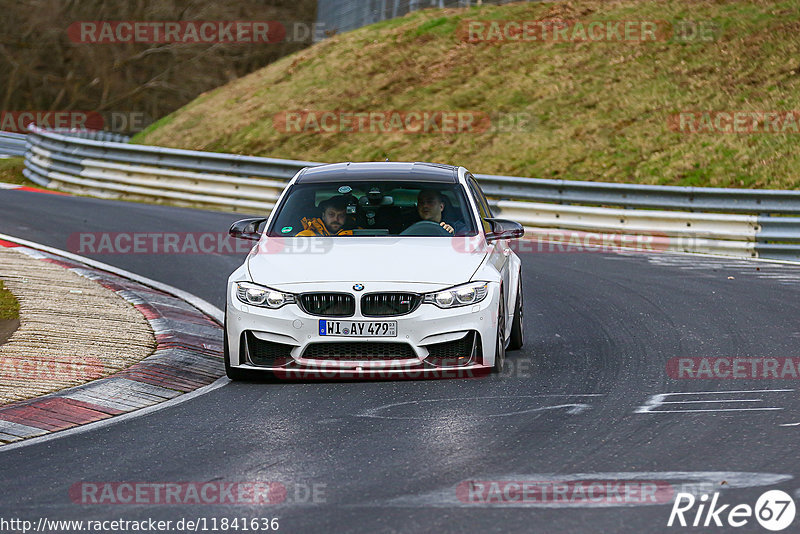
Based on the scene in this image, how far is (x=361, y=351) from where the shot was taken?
873 centimetres

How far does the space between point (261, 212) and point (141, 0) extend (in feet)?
93.5

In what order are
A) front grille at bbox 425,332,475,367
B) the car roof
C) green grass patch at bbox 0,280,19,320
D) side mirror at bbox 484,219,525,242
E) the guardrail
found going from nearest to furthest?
front grille at bbox 425,332,475,367 → side mirror at bbox 484,219,525,242 → the car roof → green grass patch at bbox 0,280,19,320 → the guardrail

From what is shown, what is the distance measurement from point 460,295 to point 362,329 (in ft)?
2.41

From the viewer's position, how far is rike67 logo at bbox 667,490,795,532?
538 centimetres

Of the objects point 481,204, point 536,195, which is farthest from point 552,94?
point 481,204

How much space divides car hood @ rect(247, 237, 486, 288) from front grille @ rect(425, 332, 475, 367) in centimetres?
41

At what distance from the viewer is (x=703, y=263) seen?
16703 millimetres

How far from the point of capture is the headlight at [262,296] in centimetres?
880

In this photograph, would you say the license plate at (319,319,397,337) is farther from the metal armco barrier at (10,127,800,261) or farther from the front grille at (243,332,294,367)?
the metal armco barrier at (10,127,800,261)

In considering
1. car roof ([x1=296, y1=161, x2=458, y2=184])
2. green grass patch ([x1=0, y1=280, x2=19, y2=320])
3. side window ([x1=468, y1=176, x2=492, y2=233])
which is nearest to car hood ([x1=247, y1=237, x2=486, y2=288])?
side window ([x1=468, y1=176, x2=492, y2=233])

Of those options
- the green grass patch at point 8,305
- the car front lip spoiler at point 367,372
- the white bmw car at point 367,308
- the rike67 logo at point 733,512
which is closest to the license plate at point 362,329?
the white bmw car at point 367,308

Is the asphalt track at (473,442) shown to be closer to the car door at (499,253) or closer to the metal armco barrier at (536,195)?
the car door at (499,253)

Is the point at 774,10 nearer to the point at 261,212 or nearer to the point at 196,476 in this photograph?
the point at 261,212

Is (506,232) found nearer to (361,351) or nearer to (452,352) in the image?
(452,352)
